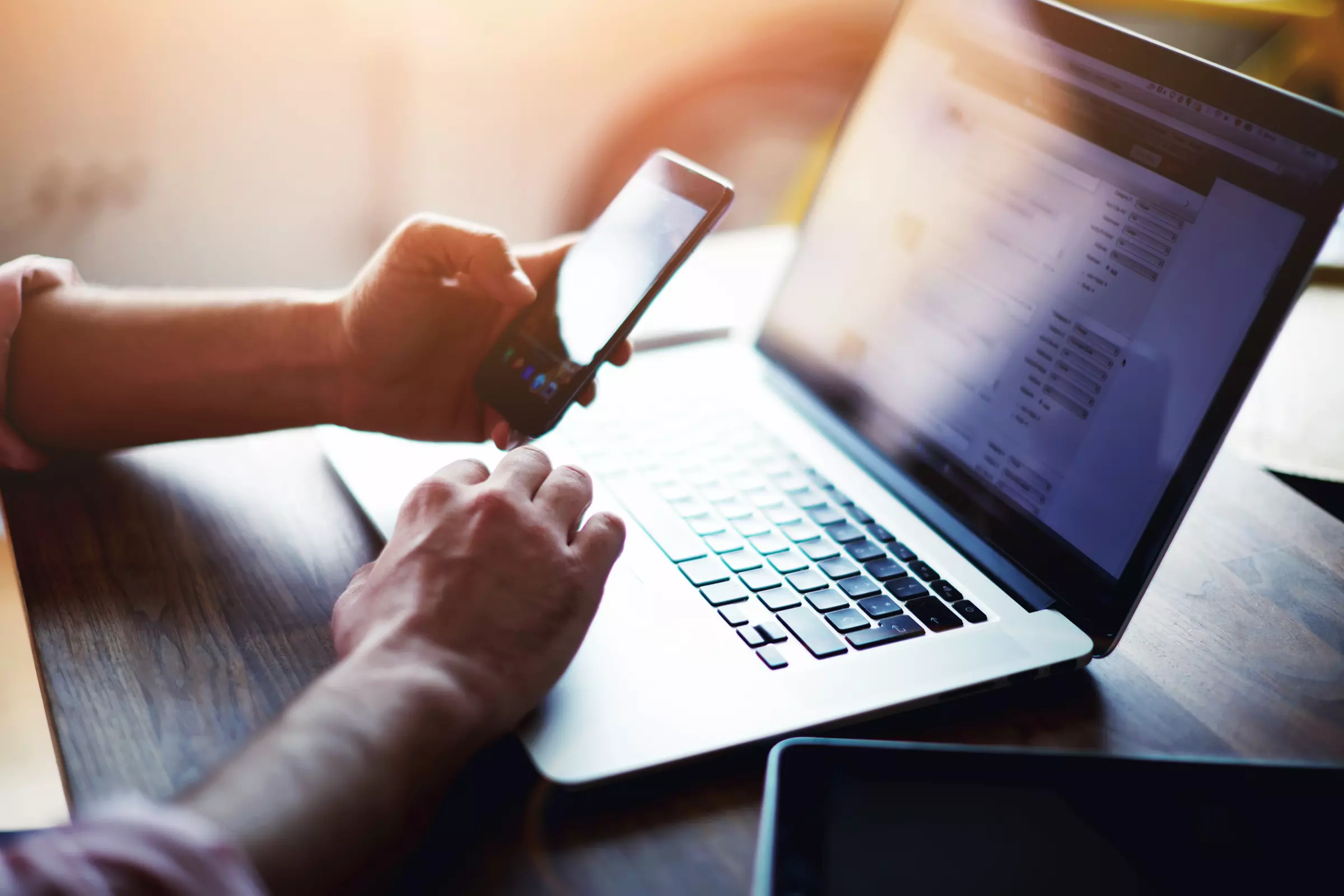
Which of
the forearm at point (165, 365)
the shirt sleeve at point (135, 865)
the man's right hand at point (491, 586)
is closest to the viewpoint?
the shirt sleeve at point (135, 865)

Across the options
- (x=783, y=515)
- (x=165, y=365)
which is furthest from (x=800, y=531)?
(x=165, y=365)

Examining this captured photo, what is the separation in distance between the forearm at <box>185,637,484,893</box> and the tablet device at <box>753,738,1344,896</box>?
0.15 m

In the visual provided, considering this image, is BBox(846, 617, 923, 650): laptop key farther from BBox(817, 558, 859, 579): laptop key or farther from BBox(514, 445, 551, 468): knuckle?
BBox(514, 445, 551, 468): knuckle

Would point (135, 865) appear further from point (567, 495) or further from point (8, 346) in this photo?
point (8, 346)

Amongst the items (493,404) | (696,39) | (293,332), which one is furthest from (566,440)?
(696,39)

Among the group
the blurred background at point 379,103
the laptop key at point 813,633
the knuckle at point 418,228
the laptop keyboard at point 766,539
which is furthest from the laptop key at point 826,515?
the blurred background at point 379,103

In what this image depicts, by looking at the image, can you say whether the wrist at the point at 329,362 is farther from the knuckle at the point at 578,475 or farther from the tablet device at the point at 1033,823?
the tablet device at the point at 1033,823

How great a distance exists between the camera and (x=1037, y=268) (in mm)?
629

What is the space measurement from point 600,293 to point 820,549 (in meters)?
0.26

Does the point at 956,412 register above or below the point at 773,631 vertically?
above

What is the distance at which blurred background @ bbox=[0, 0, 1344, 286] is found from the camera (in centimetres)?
121

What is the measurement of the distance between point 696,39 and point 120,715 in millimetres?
1400

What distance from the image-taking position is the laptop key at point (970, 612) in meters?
0.58

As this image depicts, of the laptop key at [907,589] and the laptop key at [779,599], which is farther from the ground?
the laptop key at [907,589]
